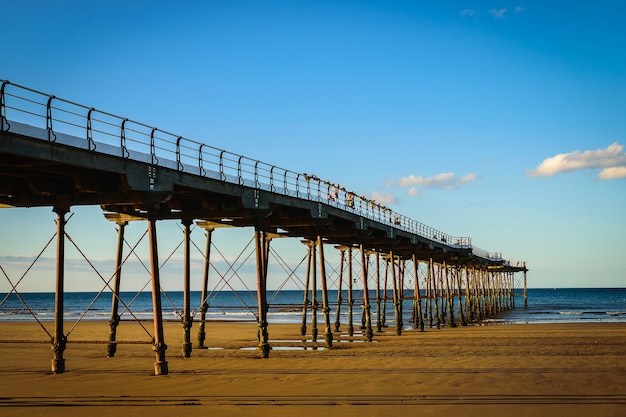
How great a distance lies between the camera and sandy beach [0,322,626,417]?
13438 millimetres

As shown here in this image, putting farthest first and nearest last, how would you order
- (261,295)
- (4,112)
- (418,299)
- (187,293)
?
(418,299)
(187,293)
(261,295)
(4,112)

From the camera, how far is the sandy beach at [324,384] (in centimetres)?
1344

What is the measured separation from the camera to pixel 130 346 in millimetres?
31391

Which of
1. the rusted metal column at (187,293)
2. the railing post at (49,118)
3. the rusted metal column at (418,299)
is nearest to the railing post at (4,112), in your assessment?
the railing post at (49,118)

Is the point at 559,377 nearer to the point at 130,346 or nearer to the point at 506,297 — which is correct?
the point at 130,346

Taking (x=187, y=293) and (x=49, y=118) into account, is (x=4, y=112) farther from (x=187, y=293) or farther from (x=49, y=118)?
(x=187, y=293)

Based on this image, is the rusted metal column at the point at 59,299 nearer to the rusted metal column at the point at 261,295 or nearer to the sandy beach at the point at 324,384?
the sandy beach at the point at 324,384

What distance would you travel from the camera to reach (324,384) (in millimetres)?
16625

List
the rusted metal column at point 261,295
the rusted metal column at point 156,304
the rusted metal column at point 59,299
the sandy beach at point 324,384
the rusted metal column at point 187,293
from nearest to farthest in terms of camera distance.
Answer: the sandy beach at point 324,384
the rusted metal column at point 156,304
the rusted metal column at point 59,299
the rusted metal column at point 261,295
the rusted metal column at point 187,293

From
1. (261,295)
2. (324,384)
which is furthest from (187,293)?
(324,384)

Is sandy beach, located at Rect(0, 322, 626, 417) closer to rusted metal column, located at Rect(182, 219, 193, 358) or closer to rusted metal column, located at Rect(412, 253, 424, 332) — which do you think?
rusted metal column, located at Rect(182, 219, 193, 358)

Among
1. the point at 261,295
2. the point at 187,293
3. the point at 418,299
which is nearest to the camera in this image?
the point at 261,295

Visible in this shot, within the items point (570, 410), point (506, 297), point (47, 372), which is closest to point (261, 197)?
point (47, 372)

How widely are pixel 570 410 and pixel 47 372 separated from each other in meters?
14.1
